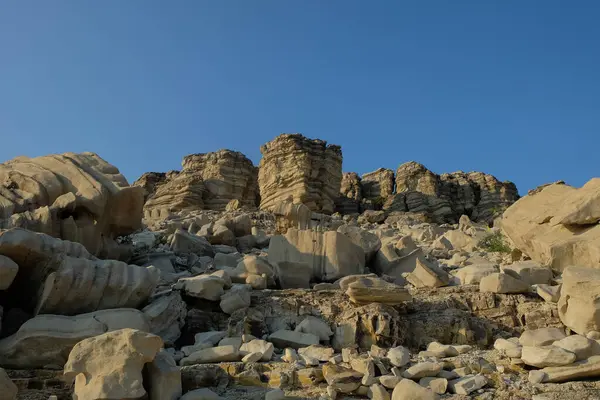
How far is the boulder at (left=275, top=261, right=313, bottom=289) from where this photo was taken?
7.91m

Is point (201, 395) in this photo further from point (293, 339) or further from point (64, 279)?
point (64, 279)

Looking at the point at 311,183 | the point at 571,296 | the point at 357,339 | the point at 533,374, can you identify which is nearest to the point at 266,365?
the point at 357,339

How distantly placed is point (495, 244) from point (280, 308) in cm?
582

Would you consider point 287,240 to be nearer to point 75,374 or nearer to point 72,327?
point 72,327

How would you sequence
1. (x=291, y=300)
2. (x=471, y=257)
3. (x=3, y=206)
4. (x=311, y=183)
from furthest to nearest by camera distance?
(x=311, y=183), (x=471, y=257), (x=3, y=206), (x=291, y=300)

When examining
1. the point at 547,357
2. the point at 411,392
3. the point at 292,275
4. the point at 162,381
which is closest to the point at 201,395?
the point at 162,381

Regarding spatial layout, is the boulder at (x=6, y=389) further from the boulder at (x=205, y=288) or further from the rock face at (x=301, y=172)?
the rock face at (x=301, y=172)

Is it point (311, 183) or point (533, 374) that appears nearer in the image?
point (533, 374)

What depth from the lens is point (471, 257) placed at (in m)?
10.2

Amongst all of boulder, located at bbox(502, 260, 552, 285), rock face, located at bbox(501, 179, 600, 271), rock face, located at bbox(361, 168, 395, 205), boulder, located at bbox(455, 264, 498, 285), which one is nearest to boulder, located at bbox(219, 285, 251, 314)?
boulder, located at bbox(455, 264, 498, 285)

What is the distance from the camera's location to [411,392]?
4426 mm

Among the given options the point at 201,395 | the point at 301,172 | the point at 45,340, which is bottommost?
the point at 201,395

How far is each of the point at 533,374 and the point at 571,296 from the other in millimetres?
1488

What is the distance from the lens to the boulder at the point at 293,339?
5938 millimetres
